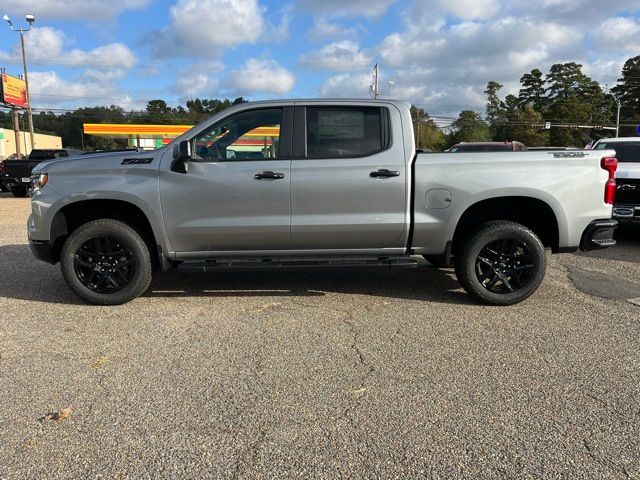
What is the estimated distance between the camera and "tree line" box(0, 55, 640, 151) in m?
73.9

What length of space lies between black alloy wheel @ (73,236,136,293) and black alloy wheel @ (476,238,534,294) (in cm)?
350

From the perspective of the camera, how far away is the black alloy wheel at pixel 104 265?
5121mm

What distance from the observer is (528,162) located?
4.93 meters

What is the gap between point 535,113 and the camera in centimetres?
7306

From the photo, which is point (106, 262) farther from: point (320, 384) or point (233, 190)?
point (320, 384)

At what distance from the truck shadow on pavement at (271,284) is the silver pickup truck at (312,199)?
0.50m

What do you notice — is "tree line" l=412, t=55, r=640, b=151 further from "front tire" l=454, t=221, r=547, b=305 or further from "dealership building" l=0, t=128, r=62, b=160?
"front tire" l=454, t=221, r=547, b=305

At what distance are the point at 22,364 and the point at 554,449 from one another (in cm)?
363

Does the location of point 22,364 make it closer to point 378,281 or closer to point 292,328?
point 292,328

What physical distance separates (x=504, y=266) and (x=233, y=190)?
110 inches


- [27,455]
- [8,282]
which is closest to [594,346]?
[27,455]

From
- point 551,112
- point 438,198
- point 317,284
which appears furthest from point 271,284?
point 551,112

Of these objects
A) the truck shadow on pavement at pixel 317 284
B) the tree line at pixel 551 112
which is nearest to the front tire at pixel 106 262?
the truck shadow on pavement at pixel 317 284

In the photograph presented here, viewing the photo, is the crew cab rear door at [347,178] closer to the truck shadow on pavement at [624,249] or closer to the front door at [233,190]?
the front door at [233,190]
